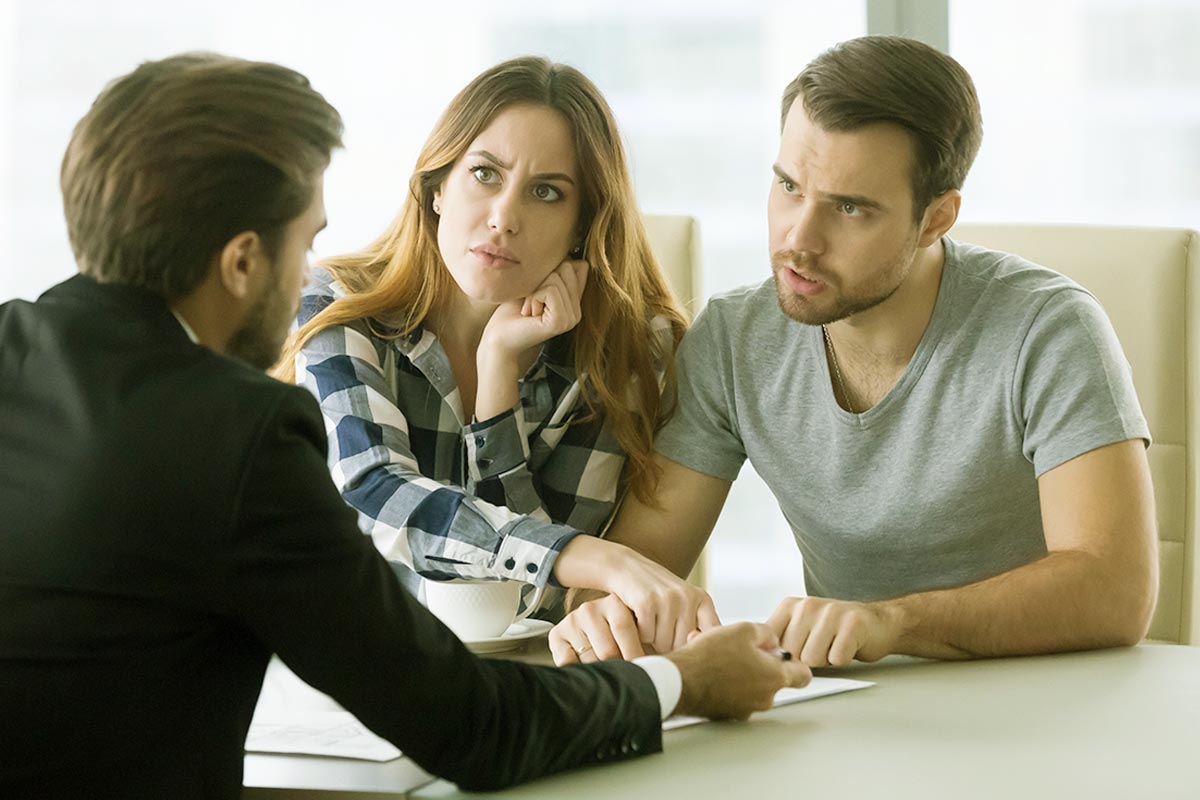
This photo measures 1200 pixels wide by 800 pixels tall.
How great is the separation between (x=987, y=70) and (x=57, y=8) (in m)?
1.98

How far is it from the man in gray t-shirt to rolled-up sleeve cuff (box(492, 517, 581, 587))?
0.83 ft

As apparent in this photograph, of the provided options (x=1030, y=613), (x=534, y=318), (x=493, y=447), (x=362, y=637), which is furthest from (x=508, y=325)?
(x=362, y=637)

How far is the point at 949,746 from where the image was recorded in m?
1.10

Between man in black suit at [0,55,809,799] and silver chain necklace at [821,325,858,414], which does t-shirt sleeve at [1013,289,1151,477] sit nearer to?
silver chain necklace at [821,325,858,414]

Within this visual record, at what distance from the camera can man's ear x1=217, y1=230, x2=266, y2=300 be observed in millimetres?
1027

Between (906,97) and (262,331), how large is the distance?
0.98 m

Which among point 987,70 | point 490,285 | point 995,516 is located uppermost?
point 987,70

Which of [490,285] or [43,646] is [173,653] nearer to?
[43,646]

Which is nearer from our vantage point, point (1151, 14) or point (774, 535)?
point (1151, 14)

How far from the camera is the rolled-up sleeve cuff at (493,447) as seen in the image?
70.1 inches

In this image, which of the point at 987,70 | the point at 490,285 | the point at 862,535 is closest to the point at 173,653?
the point at 490,285

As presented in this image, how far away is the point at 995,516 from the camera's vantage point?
5.80 ft

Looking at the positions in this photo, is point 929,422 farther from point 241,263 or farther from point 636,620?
point 241,263

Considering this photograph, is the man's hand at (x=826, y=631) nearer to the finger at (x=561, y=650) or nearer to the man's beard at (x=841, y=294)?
the finger at (x=561, y=650)
